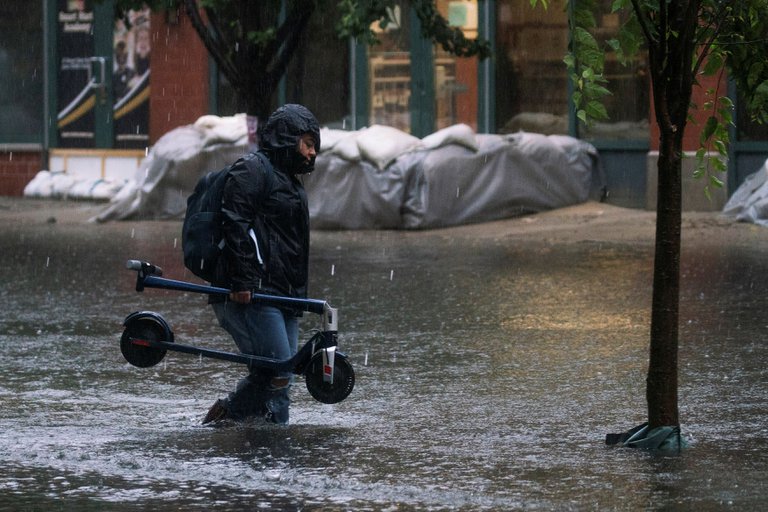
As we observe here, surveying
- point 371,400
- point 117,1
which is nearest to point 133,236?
point 117,1

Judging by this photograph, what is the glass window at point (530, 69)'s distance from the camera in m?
22.0

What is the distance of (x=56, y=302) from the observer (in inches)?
488

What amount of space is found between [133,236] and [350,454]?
1254cm

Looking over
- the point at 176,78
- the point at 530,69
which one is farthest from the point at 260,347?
the point at 176,78

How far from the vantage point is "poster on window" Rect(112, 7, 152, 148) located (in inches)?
997

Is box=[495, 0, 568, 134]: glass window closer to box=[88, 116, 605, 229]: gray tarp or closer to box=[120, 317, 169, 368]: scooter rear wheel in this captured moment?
box=[88, 116, 605, 229]: gray tarp

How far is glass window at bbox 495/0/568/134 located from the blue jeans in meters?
15.1

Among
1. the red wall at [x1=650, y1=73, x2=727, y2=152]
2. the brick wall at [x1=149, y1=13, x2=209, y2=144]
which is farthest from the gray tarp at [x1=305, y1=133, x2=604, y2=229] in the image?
the brick wall at [x1=149, y1=13, x2=209, y2=144]

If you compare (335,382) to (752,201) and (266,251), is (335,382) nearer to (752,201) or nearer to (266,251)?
(266,251)

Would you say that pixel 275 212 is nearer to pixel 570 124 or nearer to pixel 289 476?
pixel 289 476

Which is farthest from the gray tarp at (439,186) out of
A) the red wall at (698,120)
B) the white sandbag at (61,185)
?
the white sandbag at (61,185)

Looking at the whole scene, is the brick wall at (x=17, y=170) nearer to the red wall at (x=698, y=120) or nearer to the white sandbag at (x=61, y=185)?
the white sandbag at (x=61, y=185)

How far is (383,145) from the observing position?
19.5 m

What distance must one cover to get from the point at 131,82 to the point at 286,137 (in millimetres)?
18852
